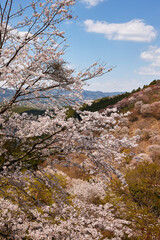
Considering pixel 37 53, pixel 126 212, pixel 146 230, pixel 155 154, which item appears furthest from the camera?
pixel 155 154

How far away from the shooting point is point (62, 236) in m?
3.81

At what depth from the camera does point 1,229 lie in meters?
3.77

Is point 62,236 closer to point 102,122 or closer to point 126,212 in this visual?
point 102,122

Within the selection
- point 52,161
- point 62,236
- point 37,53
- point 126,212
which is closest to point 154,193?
point 126,212

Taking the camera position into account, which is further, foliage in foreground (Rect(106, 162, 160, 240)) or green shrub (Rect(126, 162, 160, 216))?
green shrub (Rect(126, 162, 160, 216))

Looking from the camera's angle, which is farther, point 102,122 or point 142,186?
point 142,186

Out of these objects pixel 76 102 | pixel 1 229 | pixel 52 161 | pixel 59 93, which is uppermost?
pixel 59 93

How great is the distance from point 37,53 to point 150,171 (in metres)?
7.10

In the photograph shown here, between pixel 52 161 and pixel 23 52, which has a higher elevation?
pixel 23 52

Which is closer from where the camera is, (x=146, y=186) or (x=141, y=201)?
(x=141, y=201)

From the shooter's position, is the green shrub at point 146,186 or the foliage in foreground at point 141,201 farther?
the green shrub at point 146,186

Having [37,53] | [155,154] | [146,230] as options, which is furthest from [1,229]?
[155,154]

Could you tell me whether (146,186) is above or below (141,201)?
above

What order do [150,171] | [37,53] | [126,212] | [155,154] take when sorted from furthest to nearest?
[155,154] < [150,171] < [126,212] < [37,53]
